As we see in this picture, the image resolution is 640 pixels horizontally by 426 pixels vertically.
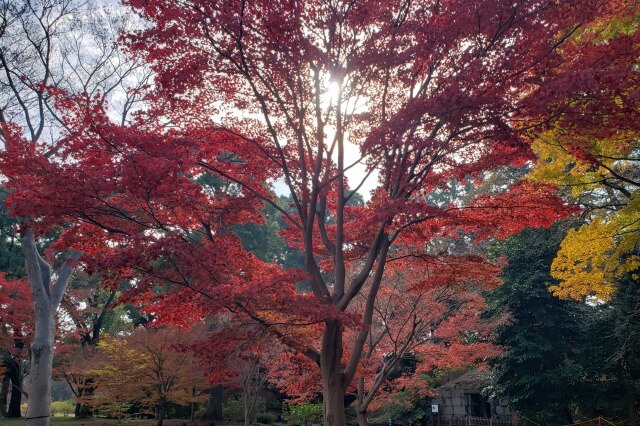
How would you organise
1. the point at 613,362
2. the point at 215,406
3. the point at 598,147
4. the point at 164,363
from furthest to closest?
the point at 215,406, the point at 164,363, the point at 613,362, the point at 598,147

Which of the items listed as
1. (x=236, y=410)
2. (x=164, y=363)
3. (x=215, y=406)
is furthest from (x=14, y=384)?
(x=164, y=363)

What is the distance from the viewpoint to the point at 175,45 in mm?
6660

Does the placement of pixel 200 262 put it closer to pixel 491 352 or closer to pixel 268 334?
pixel 268 334

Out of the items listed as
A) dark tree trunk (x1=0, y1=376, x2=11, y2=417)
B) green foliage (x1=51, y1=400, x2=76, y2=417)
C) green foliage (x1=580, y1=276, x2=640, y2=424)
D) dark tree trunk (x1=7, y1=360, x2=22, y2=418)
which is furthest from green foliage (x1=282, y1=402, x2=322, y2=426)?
green foliage (x1=51, y1=400, x2=76, y2=417)

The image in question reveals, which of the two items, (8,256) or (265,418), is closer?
(8,256)

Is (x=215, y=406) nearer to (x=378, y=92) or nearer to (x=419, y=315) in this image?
(x=419, y=315)

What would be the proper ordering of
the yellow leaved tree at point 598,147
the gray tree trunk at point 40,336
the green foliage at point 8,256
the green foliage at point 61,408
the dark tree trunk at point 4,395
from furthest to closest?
1. the green foliage at point 61,408
2. the dark tree trunk at point 4,395
3. the green foliage at point 8,256
4. the gray tree trunk at point 40,336
5. the yellow leaved tree at point 598,147

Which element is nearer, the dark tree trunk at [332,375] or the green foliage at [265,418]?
the dark tree trunk at [332,375]

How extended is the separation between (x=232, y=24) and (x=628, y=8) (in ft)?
24.2

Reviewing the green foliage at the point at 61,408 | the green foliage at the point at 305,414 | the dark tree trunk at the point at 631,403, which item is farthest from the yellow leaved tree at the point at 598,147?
the green foliage at the point at 61,408

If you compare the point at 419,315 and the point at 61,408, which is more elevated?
the point at 419,315

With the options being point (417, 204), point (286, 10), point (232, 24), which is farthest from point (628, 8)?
point (232, 24)

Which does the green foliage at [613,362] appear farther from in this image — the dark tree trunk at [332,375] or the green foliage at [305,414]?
the dark tree trunk at [332,375]

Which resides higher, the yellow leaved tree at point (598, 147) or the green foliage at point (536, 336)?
the yellow leaved tree at point (598, 147)
